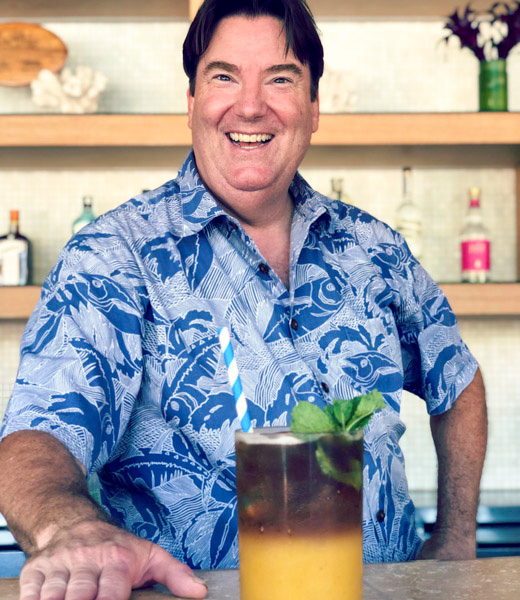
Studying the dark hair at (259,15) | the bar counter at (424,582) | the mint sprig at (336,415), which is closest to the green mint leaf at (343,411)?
the mint sprig at (336,415)

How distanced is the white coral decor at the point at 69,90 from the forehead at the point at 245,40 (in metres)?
1.04

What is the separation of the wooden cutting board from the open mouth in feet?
4.00

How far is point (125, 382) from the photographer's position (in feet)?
3.39

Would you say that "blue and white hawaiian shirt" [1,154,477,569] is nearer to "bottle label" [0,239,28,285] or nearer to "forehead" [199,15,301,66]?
"forehead" [199,15,301,66]

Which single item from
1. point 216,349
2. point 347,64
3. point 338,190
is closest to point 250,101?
point 216,349

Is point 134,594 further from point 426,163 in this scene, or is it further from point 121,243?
point 426,163

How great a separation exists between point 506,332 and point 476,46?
0.82 m

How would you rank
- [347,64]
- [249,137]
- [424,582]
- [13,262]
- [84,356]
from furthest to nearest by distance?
[347,64] → [13,262] → [249,137] → [84,356] → [424,582]

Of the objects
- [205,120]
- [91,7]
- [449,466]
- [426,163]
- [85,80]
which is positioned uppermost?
[91,7]

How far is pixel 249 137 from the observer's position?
133 cm

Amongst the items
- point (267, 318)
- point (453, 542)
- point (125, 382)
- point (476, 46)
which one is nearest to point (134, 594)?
point (125, 382)

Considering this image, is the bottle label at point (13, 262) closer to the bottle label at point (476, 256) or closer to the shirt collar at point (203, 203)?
the shirt collar at point (203, 203)

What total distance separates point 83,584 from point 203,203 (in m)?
0.68

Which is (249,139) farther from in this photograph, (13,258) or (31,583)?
(13,258)
